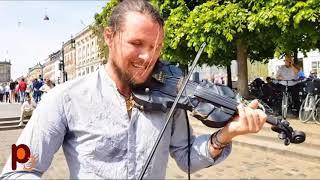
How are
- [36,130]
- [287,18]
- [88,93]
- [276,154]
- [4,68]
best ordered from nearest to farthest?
[36,130], [88,93], [276,154], [287,18], [4,68]

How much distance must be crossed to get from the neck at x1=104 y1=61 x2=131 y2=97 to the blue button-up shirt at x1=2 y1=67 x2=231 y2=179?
17mm

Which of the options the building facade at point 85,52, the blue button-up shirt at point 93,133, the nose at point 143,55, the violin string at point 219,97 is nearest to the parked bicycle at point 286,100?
the violin string at point 219,97

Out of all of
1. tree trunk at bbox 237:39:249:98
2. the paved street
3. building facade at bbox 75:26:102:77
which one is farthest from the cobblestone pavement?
building facade at bbox 75:26:102:77

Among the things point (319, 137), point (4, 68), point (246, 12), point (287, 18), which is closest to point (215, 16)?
point (246, 12)

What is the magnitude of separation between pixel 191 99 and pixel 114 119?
32cm

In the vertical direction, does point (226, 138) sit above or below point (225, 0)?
below

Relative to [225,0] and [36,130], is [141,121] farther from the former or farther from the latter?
[225,0]

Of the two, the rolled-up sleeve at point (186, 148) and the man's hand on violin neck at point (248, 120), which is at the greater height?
the man's hand on violin neck at point (248, 120)

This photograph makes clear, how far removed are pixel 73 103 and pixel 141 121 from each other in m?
0.27

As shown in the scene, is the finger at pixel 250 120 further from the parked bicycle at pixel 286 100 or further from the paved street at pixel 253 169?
the parked bicycle at pixel 286 100

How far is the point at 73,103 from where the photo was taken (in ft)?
5.52

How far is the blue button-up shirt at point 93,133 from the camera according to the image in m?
1.61

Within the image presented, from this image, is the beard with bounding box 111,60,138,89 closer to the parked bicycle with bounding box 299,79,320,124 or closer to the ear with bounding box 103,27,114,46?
the ear with bounding box 103,27,114,46

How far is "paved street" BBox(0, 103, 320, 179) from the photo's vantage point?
7.13 metres
